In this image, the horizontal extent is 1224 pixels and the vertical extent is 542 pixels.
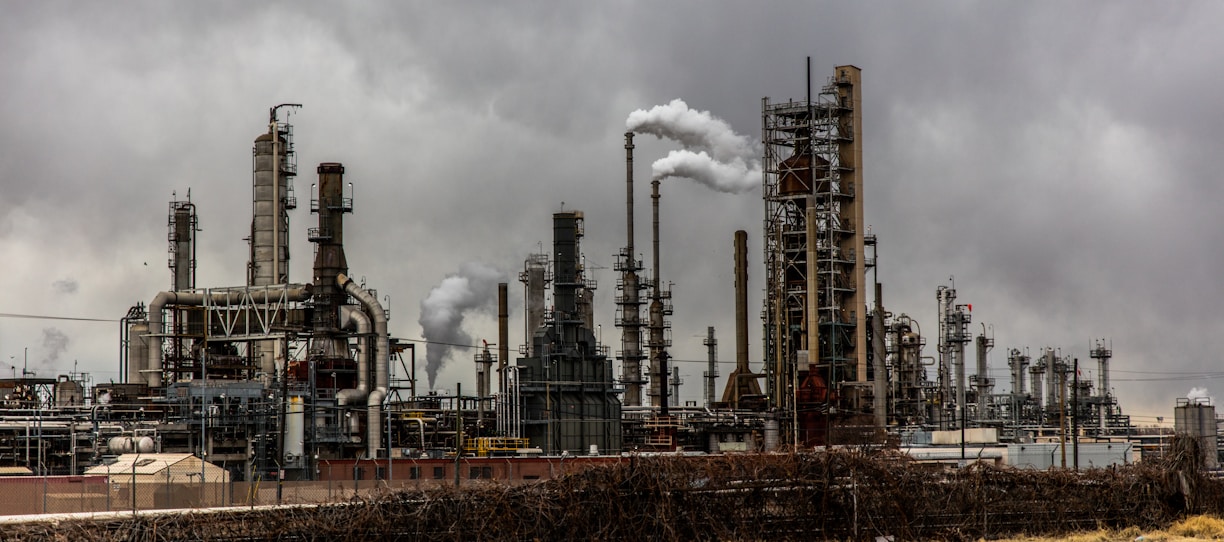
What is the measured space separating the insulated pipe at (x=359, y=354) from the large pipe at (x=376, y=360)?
1.35ft

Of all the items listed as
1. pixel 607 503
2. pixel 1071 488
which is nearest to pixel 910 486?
pixel 1071 488

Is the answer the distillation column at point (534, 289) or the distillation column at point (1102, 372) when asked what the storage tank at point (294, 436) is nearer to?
the distillation column at point (534, 289)

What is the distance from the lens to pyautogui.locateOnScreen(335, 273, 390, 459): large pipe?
2589 inches

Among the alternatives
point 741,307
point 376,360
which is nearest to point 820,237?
point 741,307

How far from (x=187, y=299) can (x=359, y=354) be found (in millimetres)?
11016

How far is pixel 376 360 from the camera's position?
221 ft

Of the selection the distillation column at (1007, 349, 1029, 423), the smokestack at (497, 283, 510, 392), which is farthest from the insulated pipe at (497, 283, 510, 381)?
the distillation column at (1007, 349, 1029, 423)

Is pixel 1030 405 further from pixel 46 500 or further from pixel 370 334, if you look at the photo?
pixel 46 500

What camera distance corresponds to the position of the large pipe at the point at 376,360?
216ft

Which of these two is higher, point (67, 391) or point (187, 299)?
point (187, 299)

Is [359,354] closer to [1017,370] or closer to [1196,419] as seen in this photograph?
[1196,419]

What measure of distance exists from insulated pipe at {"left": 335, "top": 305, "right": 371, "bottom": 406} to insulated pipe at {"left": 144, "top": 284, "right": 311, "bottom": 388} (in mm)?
2756

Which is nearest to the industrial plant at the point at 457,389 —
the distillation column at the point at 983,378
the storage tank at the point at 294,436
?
the storage tank at the point at 294,436

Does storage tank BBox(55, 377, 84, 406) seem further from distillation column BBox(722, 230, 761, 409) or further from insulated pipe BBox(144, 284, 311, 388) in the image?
distillation column BBox(722, 230, 761, 409)
